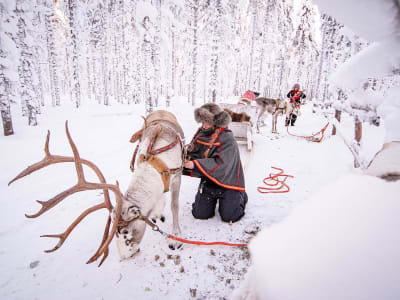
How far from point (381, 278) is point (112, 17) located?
25.9 meters

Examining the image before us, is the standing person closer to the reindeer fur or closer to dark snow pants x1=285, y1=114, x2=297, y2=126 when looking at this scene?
dark snow pants x1=285, y1=114, x2=297, y2=126

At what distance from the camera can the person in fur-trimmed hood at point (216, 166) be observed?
9.87 ft

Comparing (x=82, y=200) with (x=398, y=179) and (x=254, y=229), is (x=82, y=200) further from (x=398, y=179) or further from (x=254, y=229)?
(x=398, y=179)

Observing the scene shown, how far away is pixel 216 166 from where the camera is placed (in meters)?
2.99

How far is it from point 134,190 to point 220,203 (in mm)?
1675

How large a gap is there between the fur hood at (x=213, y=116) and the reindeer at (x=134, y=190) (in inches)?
27.0

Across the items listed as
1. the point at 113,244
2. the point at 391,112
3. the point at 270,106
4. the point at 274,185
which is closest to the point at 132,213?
the point at 113,244

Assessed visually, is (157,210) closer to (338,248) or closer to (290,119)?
(338,248)

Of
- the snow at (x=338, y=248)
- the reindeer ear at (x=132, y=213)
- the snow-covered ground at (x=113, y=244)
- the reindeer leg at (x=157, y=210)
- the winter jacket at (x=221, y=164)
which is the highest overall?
the snow at (x=338, y=248)

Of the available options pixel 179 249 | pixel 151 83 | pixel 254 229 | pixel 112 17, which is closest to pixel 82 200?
pixel 179 249

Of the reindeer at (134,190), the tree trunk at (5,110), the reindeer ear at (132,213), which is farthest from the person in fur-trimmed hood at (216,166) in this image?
the tree trunk at (5,110)

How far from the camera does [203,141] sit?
3.34 meters

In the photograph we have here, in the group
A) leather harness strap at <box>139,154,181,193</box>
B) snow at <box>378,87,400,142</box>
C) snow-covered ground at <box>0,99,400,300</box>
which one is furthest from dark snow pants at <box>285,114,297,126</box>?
snow at <box>378,87,400,142</box>

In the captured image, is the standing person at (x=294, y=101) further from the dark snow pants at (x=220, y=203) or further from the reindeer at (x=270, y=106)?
the dark snow pants at (x=220, y=203)
